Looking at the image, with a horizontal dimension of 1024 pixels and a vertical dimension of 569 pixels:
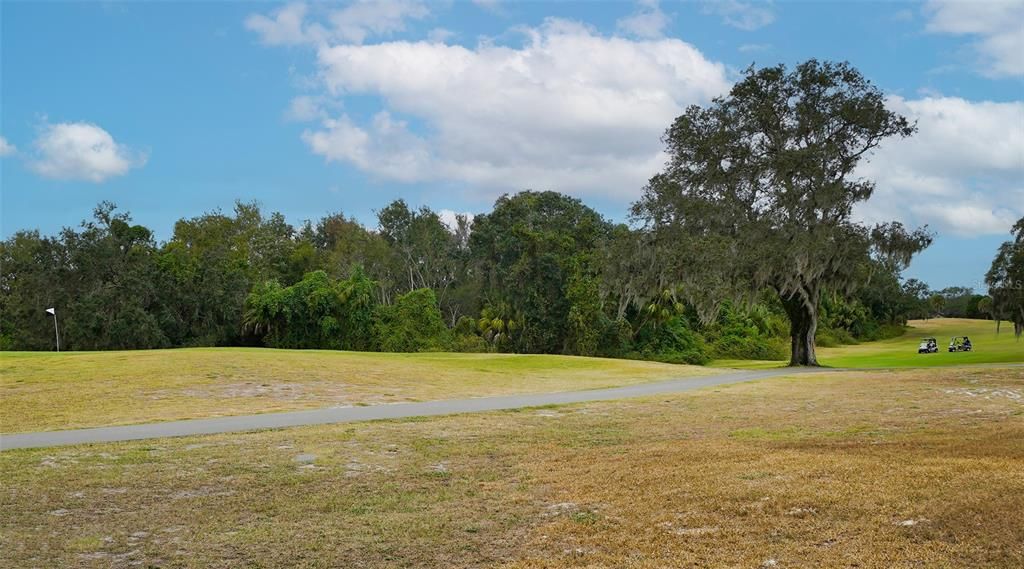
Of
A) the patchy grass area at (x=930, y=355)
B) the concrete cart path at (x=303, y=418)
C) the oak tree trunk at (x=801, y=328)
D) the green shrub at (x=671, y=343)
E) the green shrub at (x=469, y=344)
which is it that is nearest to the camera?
the concrete cart path at (x=303, y=418)

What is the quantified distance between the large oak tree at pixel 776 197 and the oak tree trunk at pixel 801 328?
57 millimetres

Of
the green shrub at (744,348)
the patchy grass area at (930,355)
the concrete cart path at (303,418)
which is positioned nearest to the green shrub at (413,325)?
the patchy grass area at (930,355)

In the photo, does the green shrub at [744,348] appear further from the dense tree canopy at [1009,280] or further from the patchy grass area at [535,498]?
the patchy grass area at [535,498]

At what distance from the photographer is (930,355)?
44500 mm

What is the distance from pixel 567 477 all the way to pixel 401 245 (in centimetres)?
6565

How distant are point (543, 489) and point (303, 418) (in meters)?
8.29

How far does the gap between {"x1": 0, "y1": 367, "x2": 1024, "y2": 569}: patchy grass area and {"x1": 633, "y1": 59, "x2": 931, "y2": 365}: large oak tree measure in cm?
2051

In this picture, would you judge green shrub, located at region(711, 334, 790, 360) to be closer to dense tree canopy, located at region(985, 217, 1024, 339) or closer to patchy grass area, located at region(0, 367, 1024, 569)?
dense tree canopy, located at region(985, 217, 1024, 339)

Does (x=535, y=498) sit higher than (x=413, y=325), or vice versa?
(x=413, y=325)

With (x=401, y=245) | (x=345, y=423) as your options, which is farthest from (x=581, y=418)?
(x=401, y=245)

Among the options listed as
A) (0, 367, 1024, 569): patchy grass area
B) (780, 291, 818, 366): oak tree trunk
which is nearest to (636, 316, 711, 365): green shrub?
(780, 291, 818, 366): oak tree trunk

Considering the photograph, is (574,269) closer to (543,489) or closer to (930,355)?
(930,355)

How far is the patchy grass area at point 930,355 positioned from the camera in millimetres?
38750

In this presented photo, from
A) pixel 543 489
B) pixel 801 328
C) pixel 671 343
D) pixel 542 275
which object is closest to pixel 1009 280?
pixel 801 328
